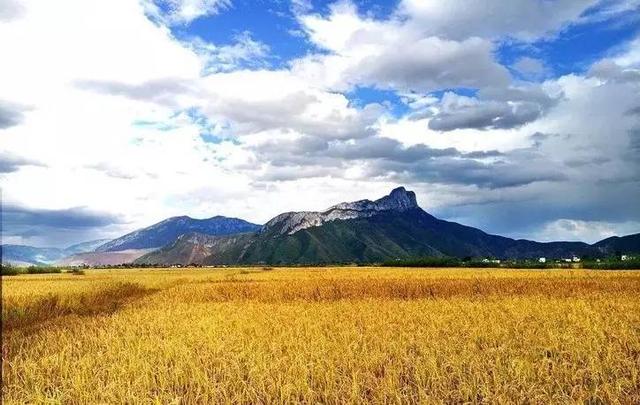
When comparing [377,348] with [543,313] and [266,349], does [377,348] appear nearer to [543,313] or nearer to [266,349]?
[266,349]

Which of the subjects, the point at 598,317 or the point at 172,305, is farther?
the point at 172,305

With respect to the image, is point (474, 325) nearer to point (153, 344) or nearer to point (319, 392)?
point (319, 392)

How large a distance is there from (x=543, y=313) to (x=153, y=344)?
1384cm

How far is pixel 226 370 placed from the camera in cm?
1088

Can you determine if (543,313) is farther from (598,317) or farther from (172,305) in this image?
(172,305)

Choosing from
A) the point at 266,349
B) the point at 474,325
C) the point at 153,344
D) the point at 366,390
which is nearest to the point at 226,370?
the point at 266,349

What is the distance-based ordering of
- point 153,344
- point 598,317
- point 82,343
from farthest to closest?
point 598,317
point 82,343
point 153,344

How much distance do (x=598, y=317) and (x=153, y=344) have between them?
47.0 ft

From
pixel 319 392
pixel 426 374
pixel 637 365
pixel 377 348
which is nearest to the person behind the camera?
pixel 319 392

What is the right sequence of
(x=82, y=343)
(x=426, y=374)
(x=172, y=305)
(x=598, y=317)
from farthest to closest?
(x=172, y=305), (x=598, y=317), (x=82, y=343), (x=426, y=374)

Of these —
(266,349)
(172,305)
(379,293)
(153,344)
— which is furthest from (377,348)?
(379,293)

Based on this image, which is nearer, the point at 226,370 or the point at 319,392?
the point at 319,392

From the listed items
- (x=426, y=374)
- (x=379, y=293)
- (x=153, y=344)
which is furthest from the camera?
(x=379, y=293)

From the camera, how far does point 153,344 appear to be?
13.9 m
